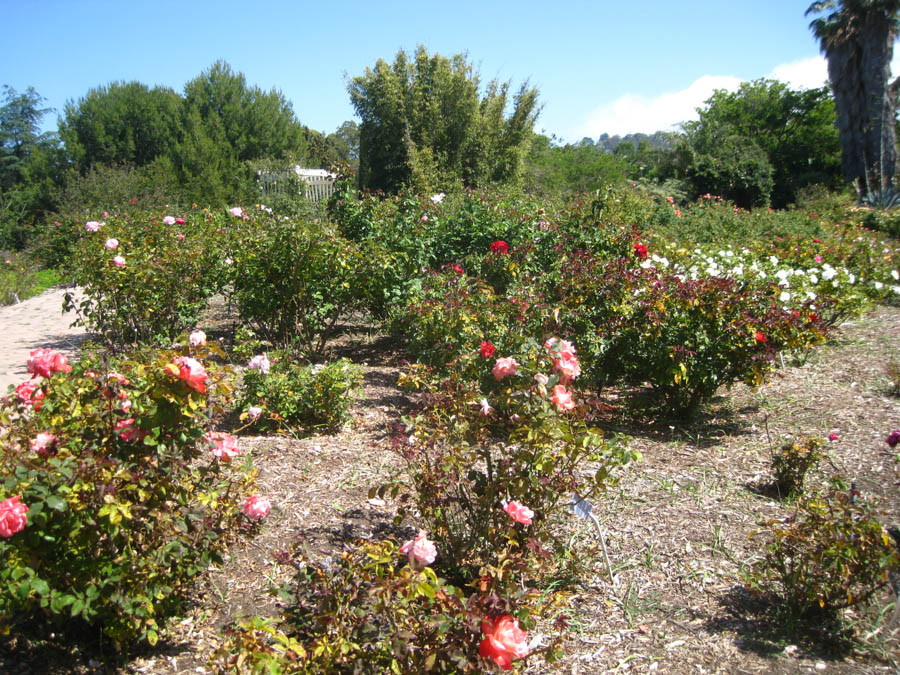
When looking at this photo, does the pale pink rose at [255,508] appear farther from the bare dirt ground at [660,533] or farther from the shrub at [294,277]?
the shrub at [294,277]

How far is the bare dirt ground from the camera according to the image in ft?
7.19

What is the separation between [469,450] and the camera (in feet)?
8.11

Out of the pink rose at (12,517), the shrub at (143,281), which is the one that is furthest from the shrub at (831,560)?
the shrub at (143,281)

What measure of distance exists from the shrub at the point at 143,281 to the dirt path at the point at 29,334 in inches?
25.7

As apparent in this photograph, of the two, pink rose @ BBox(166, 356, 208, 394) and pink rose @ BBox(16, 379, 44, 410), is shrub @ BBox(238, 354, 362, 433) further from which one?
pink rose @ BBox(166, 356, 208, 394)

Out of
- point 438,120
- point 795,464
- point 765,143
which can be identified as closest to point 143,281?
point 795,464

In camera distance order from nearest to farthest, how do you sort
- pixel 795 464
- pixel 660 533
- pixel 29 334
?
pixel 660 533
pixel 795 464
pixel 29 334

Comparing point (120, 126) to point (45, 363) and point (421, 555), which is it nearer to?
point (45, 363)

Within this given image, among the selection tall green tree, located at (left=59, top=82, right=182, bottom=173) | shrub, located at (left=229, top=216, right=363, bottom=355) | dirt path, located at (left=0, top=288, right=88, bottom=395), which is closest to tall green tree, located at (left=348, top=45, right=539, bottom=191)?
tall green tree, located at (left=59, top=82, right=182, bottom=173)

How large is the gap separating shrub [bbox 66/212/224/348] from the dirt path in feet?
2.14

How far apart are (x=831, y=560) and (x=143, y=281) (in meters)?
4.94

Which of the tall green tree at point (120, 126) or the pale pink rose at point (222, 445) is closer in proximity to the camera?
the pale pink rose at point (222, 445)

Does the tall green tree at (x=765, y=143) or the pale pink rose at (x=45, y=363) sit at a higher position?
the tall green tree at (x=765, y=143)

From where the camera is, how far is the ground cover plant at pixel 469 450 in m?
1.90
